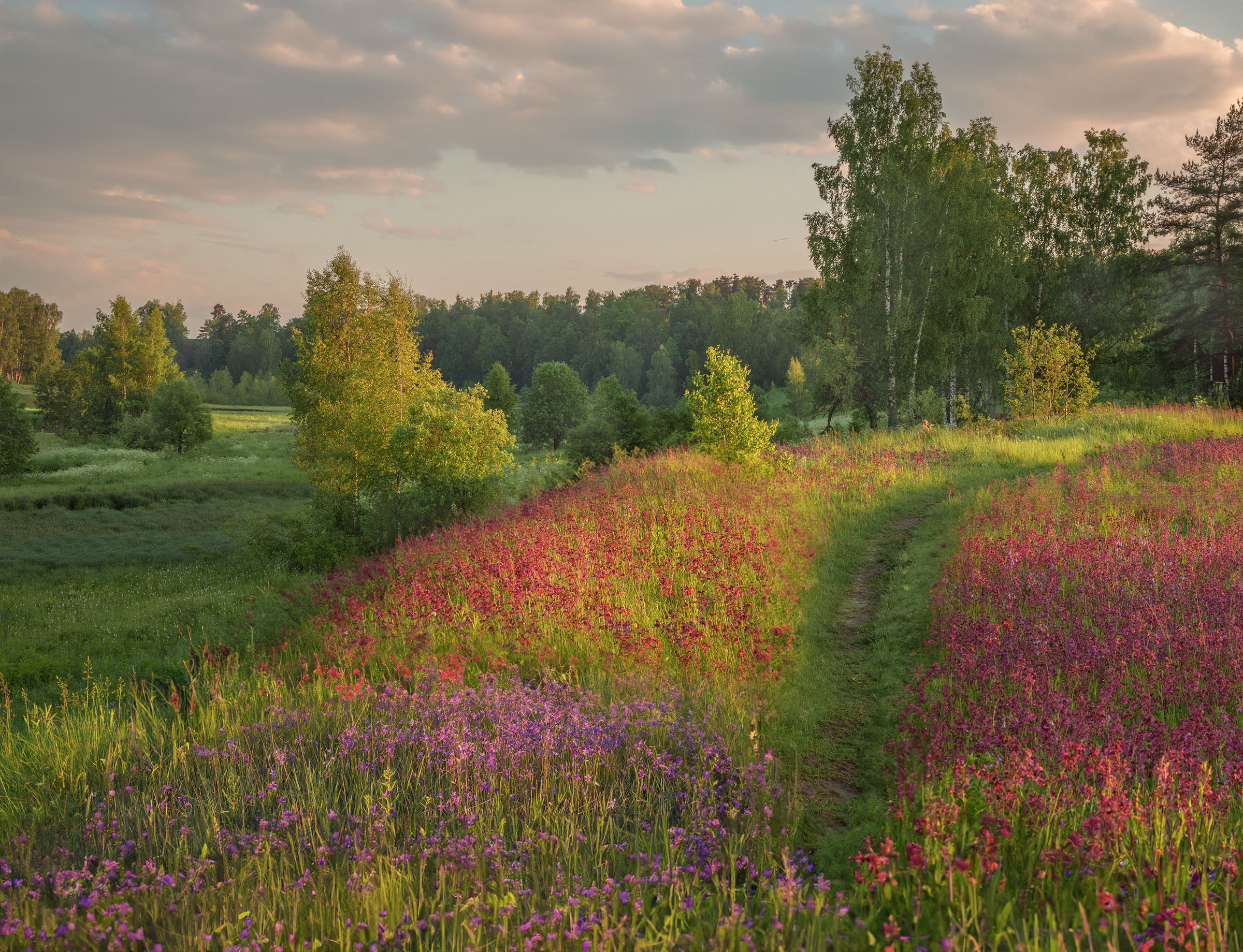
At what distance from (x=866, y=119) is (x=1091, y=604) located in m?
28.2

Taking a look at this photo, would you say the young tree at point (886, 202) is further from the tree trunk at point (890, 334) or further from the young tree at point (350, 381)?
the young tree at point (350, 381)

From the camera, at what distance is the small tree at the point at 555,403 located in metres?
69.2

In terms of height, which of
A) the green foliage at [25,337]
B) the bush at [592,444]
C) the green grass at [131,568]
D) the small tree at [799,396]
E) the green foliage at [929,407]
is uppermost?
the green foliage at [25,337]

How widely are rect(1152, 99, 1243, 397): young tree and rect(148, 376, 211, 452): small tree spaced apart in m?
63.6

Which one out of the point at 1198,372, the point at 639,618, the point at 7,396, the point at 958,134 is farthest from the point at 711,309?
the point at 639,618

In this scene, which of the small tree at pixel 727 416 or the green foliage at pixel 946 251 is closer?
the small tree at pixel 727 416

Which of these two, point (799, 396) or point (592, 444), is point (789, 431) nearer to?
point (799, 396)

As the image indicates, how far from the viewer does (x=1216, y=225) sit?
1377 inches

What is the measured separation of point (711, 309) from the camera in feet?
429

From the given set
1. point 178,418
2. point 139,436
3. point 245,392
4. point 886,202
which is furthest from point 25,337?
point 886,202

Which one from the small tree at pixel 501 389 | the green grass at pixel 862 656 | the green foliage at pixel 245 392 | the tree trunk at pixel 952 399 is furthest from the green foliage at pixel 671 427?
the green foliage at pixel 245 392

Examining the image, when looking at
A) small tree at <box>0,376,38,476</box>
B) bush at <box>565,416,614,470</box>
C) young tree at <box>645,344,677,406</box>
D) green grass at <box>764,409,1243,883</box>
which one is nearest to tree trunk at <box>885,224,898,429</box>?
green grass at <box>764,409,1243,883</box>

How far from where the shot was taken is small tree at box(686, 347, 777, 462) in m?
17.3

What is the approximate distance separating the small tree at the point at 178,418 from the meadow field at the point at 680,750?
1833 inches
